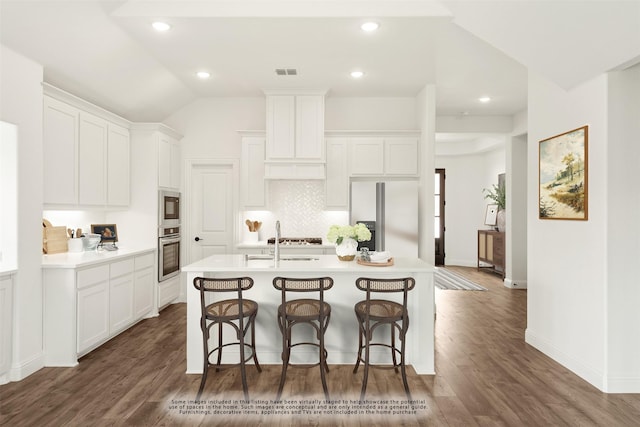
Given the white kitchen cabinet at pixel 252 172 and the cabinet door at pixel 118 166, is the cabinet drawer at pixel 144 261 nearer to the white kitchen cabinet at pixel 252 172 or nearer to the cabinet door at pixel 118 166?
the cabinet door at pixel 118 166

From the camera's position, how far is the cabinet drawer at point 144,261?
4488 mm

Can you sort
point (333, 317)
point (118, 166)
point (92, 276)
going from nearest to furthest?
point (333, 317) < point (92, 276) < point (118, 166)

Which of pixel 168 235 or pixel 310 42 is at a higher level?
pixel 310 42

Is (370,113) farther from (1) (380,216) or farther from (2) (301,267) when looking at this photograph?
(2) (301,267)

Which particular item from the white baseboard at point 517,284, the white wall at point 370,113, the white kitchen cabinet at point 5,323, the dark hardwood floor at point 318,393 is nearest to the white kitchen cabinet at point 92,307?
the dark hardwood floor at point 318,393

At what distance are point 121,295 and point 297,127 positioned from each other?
3.04 meters

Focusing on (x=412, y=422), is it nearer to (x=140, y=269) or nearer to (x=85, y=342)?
(x=85, y=342)

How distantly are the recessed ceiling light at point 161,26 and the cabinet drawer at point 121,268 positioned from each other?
2460 millimetres

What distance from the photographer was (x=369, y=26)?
3.34 m

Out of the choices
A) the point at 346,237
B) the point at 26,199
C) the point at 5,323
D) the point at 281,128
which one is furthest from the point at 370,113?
the point at 5,323

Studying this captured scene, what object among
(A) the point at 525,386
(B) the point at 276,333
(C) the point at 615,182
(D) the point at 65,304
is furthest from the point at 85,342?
(C) the point at 615,182

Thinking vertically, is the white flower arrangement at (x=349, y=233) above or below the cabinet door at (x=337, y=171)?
below

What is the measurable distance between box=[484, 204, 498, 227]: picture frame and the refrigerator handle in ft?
14.6

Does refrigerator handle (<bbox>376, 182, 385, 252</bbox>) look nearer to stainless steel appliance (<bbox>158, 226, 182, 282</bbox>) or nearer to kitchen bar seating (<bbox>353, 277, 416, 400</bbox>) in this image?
kitchen bar seating (<bbox>353, 277, 416, 400</bbox>)
